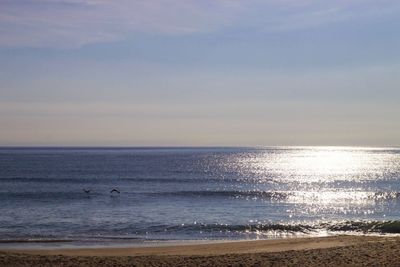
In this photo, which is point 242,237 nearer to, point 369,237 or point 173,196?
point 369,237

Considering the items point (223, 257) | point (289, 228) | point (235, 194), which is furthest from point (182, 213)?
point (223, 257)

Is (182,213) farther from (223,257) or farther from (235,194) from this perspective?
(223,257)

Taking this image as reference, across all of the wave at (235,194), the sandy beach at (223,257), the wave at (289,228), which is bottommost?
the wave at (235,194)

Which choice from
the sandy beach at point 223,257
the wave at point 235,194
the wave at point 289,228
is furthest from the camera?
the wave at point 235,194

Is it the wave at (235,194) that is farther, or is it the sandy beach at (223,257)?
the wave at (235,194)

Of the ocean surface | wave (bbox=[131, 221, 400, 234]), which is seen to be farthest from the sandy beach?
wave (bbox=[131, 221, 400, 234])

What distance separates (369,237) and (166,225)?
10.4m

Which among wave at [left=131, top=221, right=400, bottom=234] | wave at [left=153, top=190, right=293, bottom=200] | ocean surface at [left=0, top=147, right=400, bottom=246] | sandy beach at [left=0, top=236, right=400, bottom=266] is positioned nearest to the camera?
sandy beach at [left=0, top=236, right=400, bottom=266]

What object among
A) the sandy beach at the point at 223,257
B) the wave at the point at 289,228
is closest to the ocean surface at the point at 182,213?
the wave at the point at 289,228

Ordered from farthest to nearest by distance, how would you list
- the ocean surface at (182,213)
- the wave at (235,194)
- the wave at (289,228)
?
the wave at (235,194) → the wave at (289,228) → the ocean surface at (182,213)

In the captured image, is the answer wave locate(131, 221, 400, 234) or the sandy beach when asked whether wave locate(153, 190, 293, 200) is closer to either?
wave locate(131, 221, 400, 234)

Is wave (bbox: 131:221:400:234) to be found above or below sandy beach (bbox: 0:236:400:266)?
below

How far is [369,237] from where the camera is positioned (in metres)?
23.9

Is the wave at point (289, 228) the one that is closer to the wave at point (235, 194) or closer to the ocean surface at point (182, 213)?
the ocean surface at point (182, 213)
